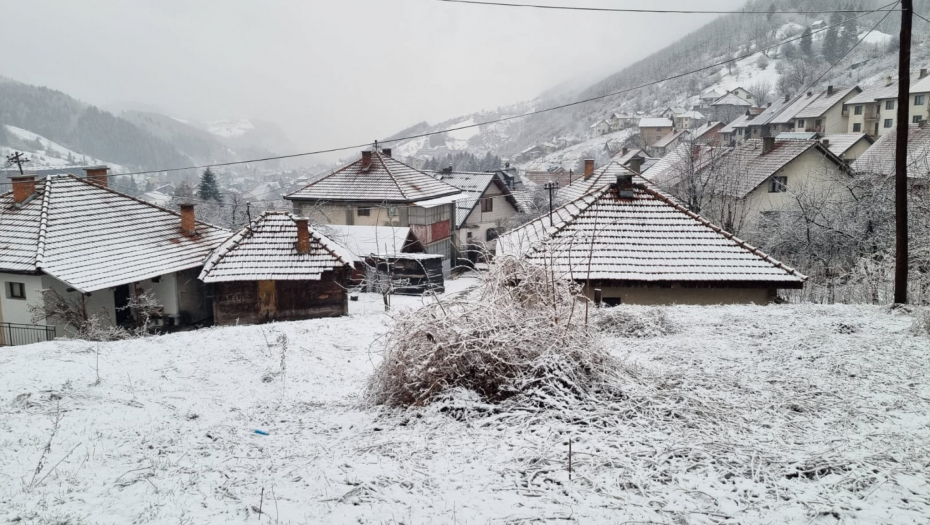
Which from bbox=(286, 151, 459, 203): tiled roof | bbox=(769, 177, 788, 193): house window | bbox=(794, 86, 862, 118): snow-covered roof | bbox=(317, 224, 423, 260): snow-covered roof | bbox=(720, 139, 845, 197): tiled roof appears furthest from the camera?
bbox=(794, 86, 862, 118): snow-covered roof

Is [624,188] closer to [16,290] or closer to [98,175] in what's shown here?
[16,290]

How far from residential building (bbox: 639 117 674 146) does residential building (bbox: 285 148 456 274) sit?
8299 centimetres

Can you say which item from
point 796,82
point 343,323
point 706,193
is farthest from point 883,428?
point 796,82

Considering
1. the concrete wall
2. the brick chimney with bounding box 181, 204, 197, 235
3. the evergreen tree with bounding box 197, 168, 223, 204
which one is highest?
the evergreen tree with bounding box 197, 168, 223, 204

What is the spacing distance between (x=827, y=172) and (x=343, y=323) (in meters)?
30.4

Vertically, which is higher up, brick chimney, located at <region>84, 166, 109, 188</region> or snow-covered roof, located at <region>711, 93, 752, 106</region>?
snow-covered roof, located at <region>711, 93, 752, 106</region>

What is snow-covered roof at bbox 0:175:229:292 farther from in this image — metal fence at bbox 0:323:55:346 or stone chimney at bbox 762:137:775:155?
stone chimney at bbox 762:137:775:155

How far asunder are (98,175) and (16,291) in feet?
26.2

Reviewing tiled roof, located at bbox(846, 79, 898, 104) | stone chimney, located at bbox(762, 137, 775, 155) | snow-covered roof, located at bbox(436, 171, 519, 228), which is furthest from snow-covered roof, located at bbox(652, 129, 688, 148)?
stone chimney, located at bbox(762, 137, 775, 155)

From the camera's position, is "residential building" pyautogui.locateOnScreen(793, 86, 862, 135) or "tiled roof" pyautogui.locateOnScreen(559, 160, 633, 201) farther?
"residential building" pyautogui.locateOnScreen(793, 86, 862, 135)

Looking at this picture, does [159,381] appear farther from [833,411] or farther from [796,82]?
[796,82]

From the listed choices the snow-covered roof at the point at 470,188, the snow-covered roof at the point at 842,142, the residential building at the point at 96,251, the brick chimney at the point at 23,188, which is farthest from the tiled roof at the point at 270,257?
the snow-covered roof at the point at 842,142

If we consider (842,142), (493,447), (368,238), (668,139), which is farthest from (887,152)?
(668,139)

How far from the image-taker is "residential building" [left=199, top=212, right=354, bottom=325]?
19.8m
